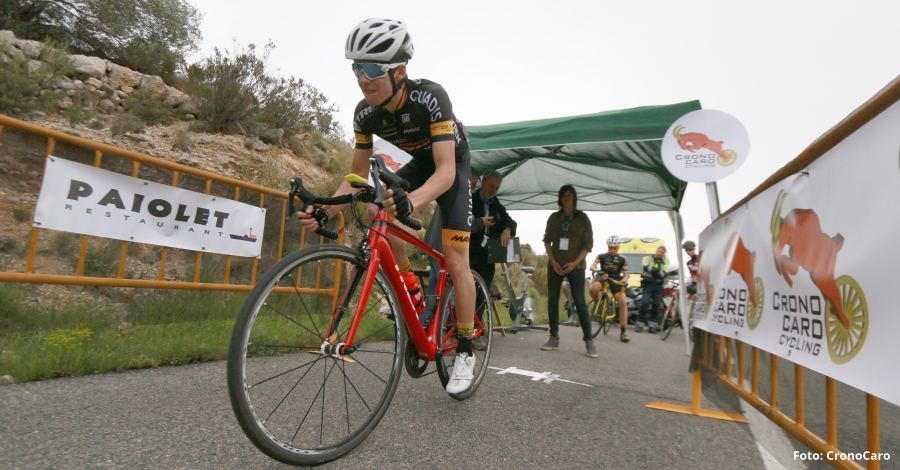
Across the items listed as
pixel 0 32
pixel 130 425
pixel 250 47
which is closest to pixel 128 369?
pixel 130 425

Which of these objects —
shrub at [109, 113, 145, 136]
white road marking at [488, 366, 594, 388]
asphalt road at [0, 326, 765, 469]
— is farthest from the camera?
shrub at [109, 113, 145, 136]

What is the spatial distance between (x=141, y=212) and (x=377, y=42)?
101 inches

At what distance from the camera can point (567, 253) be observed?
683cm

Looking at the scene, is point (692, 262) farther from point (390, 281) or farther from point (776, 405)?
point (390, 281)

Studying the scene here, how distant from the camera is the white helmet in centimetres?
249

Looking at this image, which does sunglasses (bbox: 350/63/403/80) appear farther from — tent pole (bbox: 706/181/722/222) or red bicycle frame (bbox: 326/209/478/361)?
tent pole (bbox: 706/181/722/222)

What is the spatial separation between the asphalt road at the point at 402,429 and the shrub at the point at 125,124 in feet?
26.0

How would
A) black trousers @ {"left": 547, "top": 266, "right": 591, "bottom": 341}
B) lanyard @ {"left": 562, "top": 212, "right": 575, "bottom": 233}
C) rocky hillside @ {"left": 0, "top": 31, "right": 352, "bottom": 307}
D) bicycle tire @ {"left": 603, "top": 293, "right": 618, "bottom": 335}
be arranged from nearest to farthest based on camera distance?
rocky hillside @ {"left": 0, "top": 31, "right": 352, "bottom": 307}
black trousers @ {"left": 547, "top": 266, "right": 591, "bottom": 341}
lanyard @ {"left": 562, "top": 212, "right": 575, "bottom": 233}
bicycle tire @ {"left": 603, "top": 293, "right": 618, "bottom": 335}

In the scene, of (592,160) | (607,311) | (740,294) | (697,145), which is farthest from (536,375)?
(607,311)

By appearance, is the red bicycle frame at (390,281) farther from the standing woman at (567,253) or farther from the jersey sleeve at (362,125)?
the standing woman at (567,253)

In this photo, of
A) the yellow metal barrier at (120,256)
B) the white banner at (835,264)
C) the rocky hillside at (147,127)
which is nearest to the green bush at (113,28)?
the rocky hillside at (147,127)

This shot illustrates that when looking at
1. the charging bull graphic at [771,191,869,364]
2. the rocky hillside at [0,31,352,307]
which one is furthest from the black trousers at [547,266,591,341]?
the rocky hillside at [0,31,352,307]

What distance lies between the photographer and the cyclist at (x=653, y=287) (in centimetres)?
1279

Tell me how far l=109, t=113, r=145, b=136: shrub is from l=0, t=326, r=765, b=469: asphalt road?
7.91 metres
